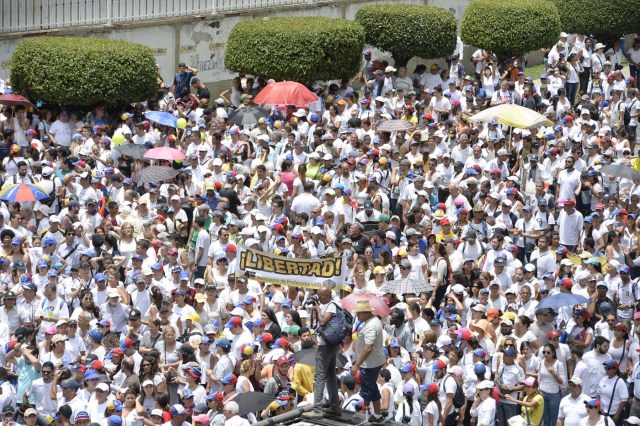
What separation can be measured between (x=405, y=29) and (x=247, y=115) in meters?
5.64

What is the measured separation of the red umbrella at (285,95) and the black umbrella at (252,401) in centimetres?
990

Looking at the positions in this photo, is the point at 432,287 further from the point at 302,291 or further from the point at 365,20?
the point at 365,20

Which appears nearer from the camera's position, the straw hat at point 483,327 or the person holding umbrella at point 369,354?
the person holding umbrella at point 369,354

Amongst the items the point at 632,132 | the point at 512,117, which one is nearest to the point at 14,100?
the point at 512,117

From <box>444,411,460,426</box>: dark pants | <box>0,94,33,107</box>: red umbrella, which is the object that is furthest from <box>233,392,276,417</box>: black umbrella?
<box>0,94,33,107</box>: red umbrella

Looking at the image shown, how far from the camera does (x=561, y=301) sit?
2003 cm

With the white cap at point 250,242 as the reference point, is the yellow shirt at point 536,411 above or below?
below

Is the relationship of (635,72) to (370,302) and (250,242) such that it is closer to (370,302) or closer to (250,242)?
(250,242)

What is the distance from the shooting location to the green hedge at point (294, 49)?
29.3 m

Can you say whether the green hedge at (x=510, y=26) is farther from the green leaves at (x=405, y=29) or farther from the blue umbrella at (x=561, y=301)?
the blue umbrella at (x=561, y=301)

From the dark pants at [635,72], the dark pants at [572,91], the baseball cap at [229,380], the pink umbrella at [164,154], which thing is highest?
the dark pants at [635,72]

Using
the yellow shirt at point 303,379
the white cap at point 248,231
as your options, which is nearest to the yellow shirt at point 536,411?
the yellow shirt at point 303,379

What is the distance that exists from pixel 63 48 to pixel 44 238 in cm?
584

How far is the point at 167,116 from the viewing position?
26594mm
